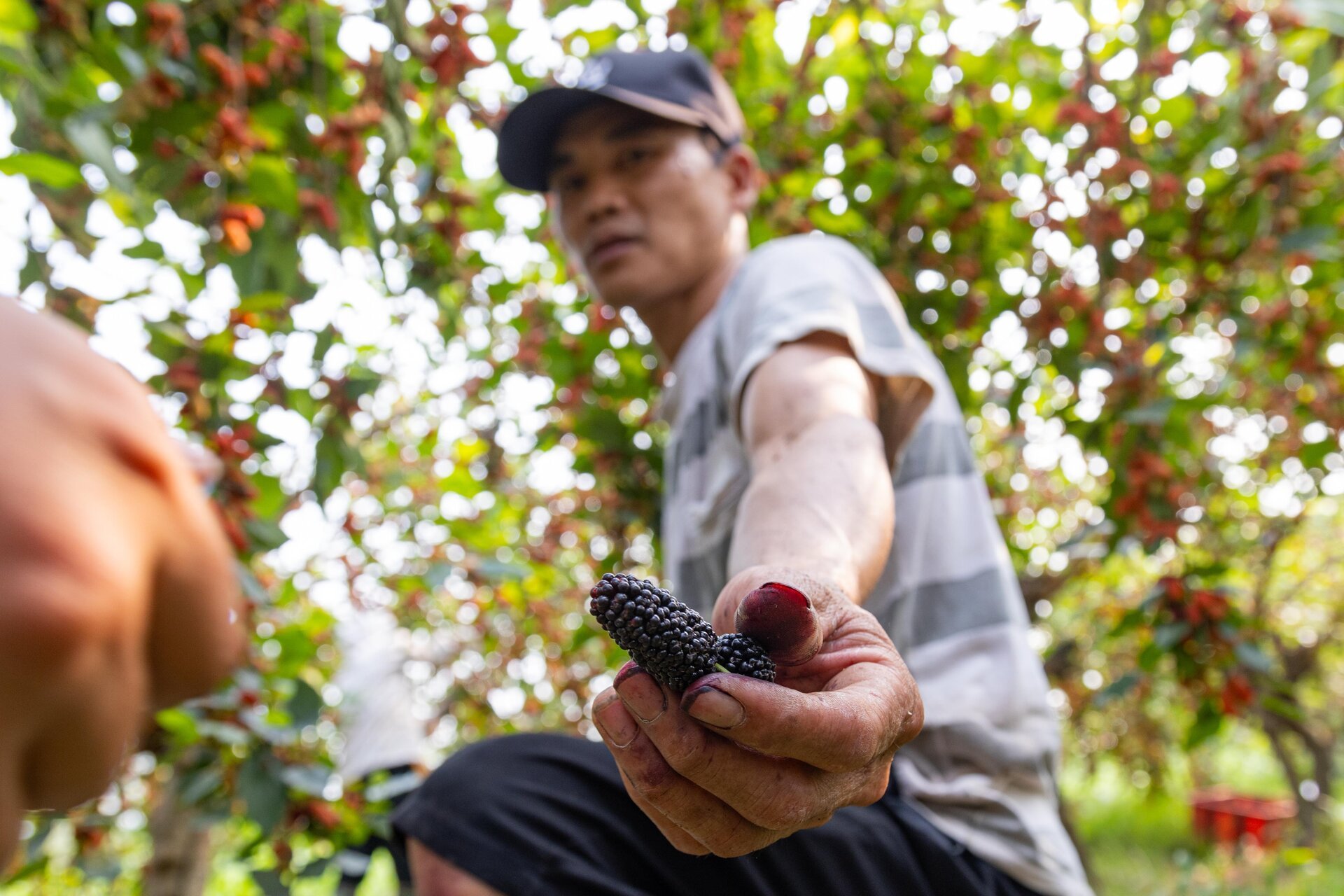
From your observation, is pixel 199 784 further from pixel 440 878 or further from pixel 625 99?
pixel 625 99

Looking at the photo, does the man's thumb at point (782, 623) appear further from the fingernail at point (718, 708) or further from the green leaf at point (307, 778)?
the green leaf at point (307, 778)

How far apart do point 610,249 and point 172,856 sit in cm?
201

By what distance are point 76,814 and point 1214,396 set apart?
245 centimetres

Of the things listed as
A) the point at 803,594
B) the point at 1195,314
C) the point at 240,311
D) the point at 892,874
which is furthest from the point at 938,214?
the point at 803,594

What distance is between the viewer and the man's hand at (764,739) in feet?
1.95

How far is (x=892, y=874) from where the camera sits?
980 mm

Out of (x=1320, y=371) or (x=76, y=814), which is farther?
(x=1320, y=371)

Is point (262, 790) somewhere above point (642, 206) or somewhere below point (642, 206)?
below

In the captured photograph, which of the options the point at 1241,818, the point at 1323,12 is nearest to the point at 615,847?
the point at 1323,12

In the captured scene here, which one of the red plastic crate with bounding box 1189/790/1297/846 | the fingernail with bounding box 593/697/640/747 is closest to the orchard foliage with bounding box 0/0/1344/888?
the fingernail with bounding box 593/697/640/747

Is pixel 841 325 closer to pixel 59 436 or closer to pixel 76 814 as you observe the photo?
pixel 59 436

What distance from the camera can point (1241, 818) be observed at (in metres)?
4.97

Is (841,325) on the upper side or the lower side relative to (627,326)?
upper

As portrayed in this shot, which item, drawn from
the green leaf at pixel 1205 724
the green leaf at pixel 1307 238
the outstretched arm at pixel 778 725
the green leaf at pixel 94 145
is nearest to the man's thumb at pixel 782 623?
the outstretched arm at pixel 778 725
